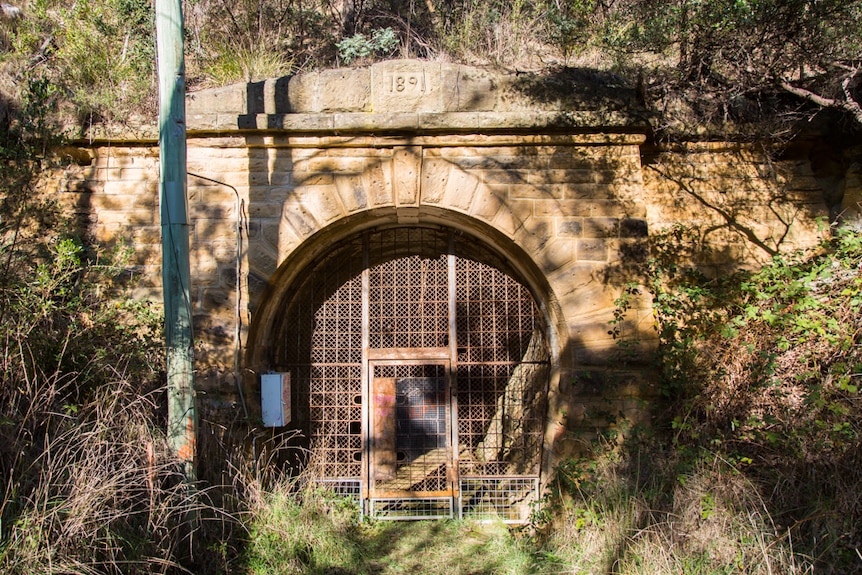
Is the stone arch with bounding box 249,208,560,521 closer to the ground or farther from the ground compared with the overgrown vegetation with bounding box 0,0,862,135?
closer to the ground

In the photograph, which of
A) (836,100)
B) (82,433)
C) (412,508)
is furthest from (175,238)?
(836,100)

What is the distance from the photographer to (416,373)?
213 inches

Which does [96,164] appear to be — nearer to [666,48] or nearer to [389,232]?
[389,232]

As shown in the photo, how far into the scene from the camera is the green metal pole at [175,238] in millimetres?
3816

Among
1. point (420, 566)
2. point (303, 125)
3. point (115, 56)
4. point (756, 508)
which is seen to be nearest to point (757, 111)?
point (756, 508)

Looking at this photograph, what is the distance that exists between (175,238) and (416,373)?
2.44 m

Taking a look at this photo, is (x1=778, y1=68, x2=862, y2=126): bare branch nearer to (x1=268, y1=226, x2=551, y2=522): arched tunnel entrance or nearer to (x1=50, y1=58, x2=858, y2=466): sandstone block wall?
(x1=50, y1=58, x2=858, y2=466): sandstone block wall

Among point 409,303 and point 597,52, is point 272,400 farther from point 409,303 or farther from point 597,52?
point 597,52

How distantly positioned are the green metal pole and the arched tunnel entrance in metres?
1.44

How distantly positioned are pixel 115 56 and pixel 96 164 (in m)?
1.55

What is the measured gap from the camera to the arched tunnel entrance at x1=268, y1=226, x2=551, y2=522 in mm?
5316

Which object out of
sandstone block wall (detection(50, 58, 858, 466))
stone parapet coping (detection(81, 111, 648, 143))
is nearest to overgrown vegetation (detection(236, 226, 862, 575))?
sandstone block wall (detection(50, 58, 858, 466))

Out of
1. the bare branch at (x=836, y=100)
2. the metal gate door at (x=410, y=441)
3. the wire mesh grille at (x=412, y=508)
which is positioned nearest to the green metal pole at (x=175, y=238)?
the metal gate door at (x=410, y=441)

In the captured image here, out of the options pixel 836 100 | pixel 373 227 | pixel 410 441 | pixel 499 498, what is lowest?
pixel 499 498
